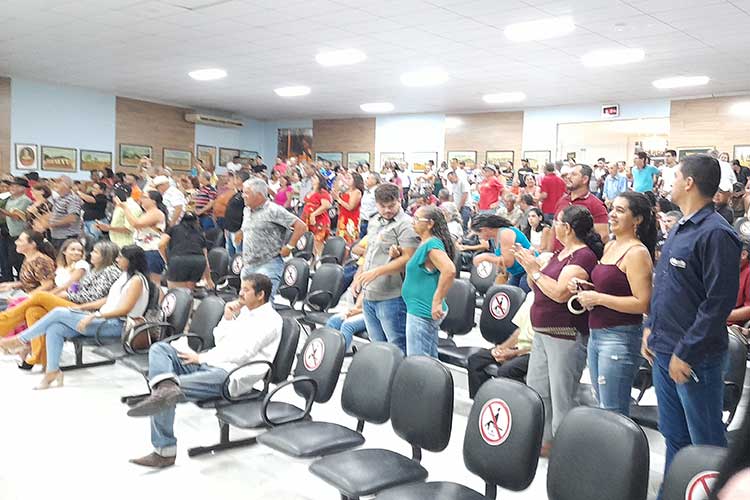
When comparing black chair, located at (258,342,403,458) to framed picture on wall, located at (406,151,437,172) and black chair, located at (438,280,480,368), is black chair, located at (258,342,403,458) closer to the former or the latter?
black chair, located at (438,280,480,368)

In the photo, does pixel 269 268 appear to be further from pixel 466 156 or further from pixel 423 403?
pixel 466 156

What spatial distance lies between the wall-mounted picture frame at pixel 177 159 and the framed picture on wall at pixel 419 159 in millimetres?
6227

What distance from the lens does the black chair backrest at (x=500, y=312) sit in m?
4.48

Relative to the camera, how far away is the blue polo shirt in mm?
2482

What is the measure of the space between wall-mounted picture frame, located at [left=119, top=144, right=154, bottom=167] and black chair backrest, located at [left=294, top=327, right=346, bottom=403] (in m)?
14.7

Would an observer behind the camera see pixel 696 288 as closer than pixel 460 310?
Yes

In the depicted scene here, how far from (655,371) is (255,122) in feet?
63.0

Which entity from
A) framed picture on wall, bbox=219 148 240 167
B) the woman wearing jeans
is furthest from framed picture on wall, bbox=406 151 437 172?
the woman wearing jeans

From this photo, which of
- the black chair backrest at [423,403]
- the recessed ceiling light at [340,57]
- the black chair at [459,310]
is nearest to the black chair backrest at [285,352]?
the black chair backrest at [423,403]

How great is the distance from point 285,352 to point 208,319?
1010mm

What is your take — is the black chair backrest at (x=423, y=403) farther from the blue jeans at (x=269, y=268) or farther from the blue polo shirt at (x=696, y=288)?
the blue jeans at (x=269, y=268)

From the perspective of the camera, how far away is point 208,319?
458 cm


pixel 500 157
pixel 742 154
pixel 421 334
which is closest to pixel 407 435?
pixel 421 334

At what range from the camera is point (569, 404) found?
3299 millimetres
